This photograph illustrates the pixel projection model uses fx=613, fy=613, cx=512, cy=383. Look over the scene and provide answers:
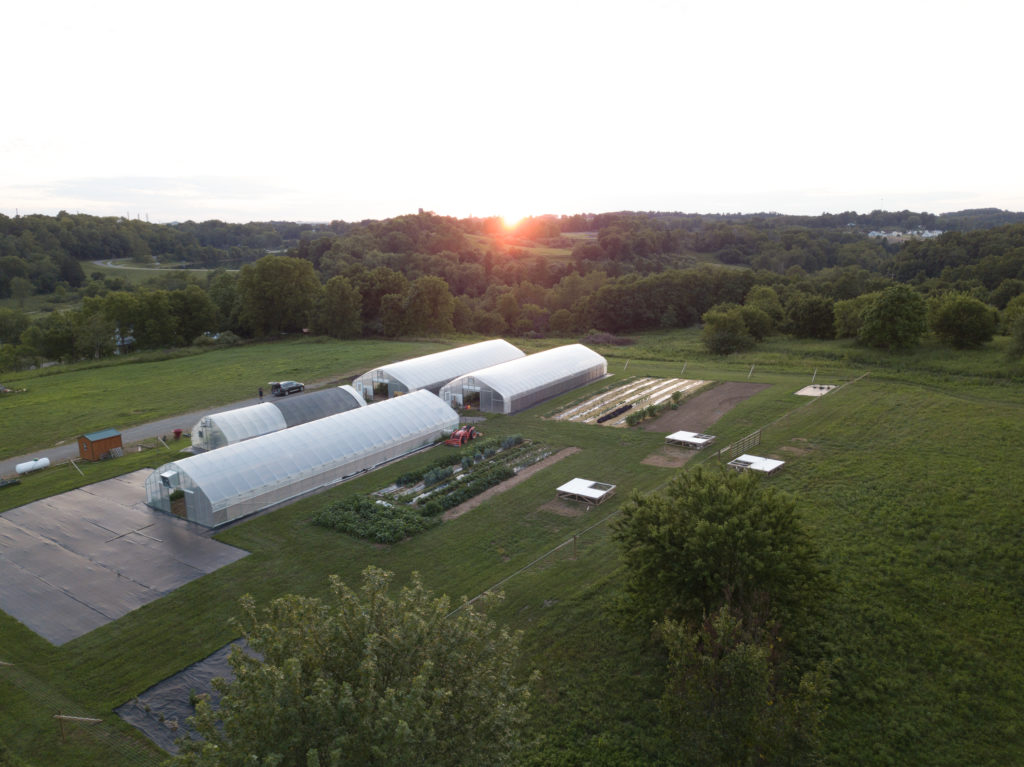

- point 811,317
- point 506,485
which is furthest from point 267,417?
point 811,317

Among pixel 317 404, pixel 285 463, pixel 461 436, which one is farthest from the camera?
pixel 317 404

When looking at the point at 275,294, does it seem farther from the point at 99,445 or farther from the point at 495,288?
the point at 99,445

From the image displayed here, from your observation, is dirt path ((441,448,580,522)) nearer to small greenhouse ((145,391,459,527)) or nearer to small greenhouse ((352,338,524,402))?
small greenhouse ((145,391,459,527))

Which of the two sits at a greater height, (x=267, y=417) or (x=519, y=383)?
(x=519, y=383)

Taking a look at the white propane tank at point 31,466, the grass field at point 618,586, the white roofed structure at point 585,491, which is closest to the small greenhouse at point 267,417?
the white propane tank at point 31,466

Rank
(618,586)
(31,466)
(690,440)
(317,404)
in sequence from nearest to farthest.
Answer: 1. (618,586)
2. (31,466)
3. (690,440)
4. (317,404)

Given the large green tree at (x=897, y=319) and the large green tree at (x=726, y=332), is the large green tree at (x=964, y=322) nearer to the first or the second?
the large green tree at (x=897, y=319)

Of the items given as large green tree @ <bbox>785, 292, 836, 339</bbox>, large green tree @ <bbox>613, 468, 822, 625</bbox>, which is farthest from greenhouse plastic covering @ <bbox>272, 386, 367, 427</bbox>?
large green tree @ <bbox>785, 292, 836, 339</bbox>

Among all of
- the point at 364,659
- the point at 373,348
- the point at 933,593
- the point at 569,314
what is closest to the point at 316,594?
the point at 364,659
